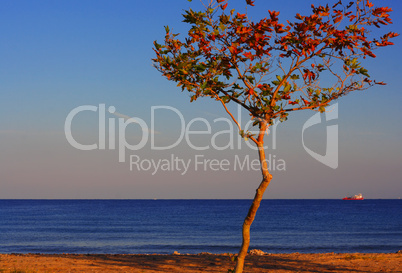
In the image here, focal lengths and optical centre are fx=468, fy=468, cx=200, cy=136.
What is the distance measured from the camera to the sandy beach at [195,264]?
54.6 feet

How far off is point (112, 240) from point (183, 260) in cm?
3322

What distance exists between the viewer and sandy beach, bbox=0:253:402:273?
1664cm

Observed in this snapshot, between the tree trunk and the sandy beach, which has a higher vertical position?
the tree trunk

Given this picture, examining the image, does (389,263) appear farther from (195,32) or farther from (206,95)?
(195,32)

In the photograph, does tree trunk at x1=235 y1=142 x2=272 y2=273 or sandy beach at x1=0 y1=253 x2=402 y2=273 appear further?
sandy beach at x1=0 y1=253 x2=402 y2=273

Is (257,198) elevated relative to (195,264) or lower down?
elevated

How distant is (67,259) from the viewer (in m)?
20.2

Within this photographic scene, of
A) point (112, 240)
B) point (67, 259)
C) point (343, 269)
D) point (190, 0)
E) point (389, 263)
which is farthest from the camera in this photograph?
point (112, 240)

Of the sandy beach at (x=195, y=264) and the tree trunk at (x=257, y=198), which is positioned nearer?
the tree trunk at (x=257, y=198)

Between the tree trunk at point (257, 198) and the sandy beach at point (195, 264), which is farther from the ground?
the tree trunk at point (257, 198)

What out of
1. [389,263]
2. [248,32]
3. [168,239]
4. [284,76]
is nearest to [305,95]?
[284,76]

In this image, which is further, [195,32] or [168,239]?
[168,239]

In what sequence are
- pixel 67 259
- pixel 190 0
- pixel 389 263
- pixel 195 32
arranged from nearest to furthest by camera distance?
pixel 190 0 → pixel 195 32 → pixel 389 263 → pixel 67 259

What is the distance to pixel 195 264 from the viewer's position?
1800 centimetres
